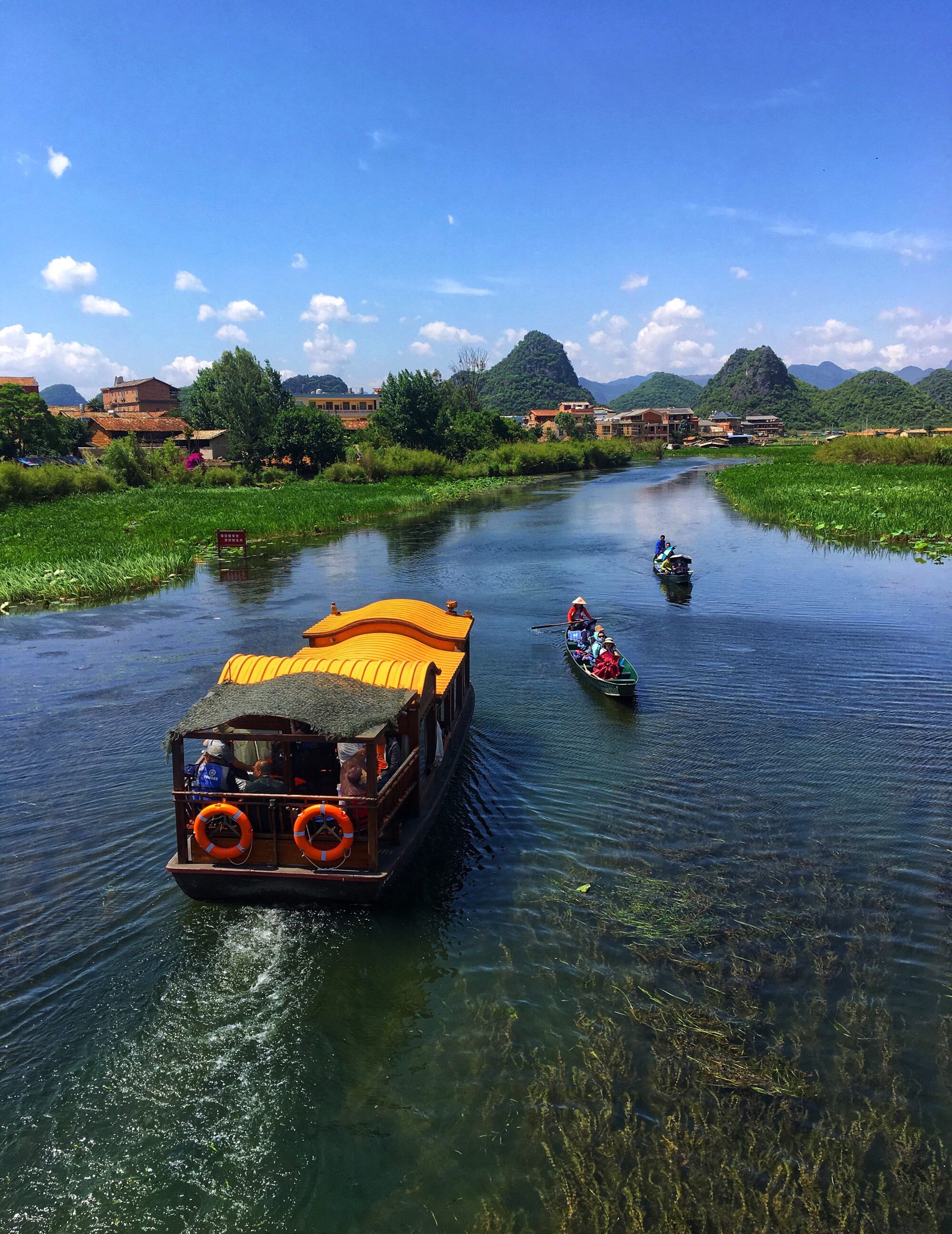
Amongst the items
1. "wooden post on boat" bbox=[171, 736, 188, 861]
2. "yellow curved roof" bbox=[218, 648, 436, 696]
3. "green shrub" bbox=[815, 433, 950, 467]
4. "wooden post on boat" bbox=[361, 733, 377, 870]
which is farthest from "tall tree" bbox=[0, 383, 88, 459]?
"green shrub" bbox=[815, 433, 950, 467]

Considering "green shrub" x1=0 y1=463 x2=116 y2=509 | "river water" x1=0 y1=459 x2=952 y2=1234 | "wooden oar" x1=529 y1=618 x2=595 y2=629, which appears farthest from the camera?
"green shrub" x1=0 y1=463 x2=116 y2=509

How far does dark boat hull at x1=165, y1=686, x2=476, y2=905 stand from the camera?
9.48 metres

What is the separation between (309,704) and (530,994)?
422 cm

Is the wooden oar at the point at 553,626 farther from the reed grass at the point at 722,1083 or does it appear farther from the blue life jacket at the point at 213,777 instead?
the blue life jacket at the point at 213,777

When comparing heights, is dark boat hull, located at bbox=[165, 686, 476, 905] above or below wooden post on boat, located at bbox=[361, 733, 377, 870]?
below

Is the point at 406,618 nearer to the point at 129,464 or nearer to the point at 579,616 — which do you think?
the point at 579,616

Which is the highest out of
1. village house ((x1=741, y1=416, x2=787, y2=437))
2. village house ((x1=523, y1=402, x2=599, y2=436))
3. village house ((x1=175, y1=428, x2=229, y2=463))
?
village house ((x1=523, y1=402, x2=599, y2=436))

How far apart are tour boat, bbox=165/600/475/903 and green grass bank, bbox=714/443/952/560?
3274 cm

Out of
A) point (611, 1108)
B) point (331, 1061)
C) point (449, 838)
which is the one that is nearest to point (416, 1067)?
point (331, 1061)

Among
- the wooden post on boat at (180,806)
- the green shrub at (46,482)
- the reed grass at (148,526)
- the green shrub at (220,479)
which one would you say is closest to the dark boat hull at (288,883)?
the wooden post on boat at (180,806)

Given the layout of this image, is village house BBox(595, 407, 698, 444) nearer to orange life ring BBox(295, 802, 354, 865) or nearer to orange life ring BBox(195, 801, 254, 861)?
orange life ring BBox(295, 802, 354, 865)

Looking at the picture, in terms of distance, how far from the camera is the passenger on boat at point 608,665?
18.1 m

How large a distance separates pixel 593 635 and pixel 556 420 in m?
130

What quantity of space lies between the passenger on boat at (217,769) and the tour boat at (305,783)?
19 millimetres
